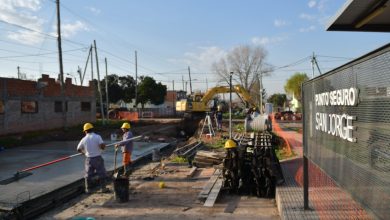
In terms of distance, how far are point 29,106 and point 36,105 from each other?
89 centimetres

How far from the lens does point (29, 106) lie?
27.6 metres

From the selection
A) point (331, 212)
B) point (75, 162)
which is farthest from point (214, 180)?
point (75, 162)

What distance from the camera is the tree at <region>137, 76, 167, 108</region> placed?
6156cm

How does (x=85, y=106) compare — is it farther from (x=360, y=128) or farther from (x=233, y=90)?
(x=360, y=128)

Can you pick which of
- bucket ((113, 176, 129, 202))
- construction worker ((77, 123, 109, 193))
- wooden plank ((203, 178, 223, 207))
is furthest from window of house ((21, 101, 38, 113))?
wooden plank ((203, 178, 223, 207))

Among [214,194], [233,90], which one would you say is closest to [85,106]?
[233,90]

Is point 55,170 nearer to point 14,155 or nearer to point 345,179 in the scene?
point 14,155

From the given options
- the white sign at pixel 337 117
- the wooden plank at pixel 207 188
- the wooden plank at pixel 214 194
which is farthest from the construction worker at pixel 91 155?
the white sign at pixel 337 117

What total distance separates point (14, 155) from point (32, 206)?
9824 millimetres

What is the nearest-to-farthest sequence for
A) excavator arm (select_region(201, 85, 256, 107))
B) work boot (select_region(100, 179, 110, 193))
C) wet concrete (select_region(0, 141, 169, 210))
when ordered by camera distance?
wet concrete (select_region(0, 141, 169, 210)), work boot (select_region(100, 179, 110, 193)), excavator arm (select_region(201, 85, 256, 107))

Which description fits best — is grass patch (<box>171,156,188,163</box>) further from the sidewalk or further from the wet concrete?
the sidewalk

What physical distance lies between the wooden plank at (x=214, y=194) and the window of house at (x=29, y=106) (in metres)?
21.2

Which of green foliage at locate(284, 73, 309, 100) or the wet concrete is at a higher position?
green foliage at locate(284, 73, 309, 100)

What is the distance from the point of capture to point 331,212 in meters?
6.36
